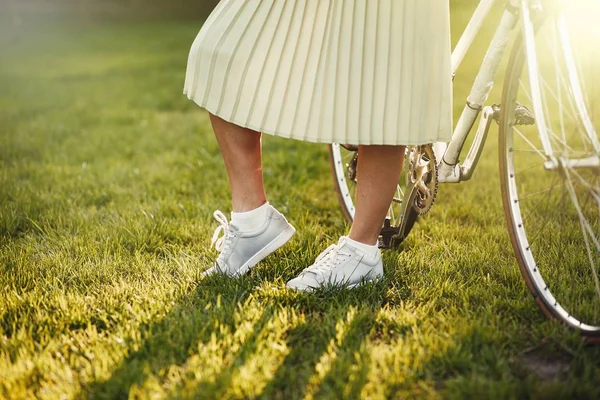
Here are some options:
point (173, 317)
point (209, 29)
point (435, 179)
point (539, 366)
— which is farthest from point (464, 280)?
point (209, 29)

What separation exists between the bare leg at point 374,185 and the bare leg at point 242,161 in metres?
0.31

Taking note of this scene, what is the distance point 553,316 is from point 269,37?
1043 millimetres

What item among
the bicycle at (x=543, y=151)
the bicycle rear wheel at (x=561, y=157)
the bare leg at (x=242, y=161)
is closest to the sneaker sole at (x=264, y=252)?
the bare leg at (x=242, y=161)

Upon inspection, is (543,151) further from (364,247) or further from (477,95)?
(364,247)

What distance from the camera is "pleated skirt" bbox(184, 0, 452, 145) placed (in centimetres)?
182

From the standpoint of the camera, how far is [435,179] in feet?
6.83

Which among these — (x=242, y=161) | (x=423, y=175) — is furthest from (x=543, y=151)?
(x=242, y=161)

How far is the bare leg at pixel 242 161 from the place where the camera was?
206cm

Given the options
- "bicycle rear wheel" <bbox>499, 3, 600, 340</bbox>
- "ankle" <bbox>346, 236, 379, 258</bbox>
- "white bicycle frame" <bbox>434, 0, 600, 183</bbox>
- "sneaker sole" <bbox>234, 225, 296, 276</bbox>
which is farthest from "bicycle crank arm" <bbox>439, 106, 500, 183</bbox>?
"sneaker sole" <bbox>234, 225, 296, 276</bbox>

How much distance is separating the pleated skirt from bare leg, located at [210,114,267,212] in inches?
4.2

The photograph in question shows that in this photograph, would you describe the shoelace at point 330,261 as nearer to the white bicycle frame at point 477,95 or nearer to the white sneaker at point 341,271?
the white sneaker at point 341,271

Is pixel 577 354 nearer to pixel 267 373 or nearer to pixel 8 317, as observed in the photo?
pixel 267 373

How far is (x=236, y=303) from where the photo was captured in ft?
6.51

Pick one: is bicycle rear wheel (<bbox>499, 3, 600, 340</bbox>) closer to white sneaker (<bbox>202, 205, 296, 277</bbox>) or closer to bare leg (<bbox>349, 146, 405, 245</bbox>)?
bare leg (<bbox>349, 146, 405, 245</bbox>)
